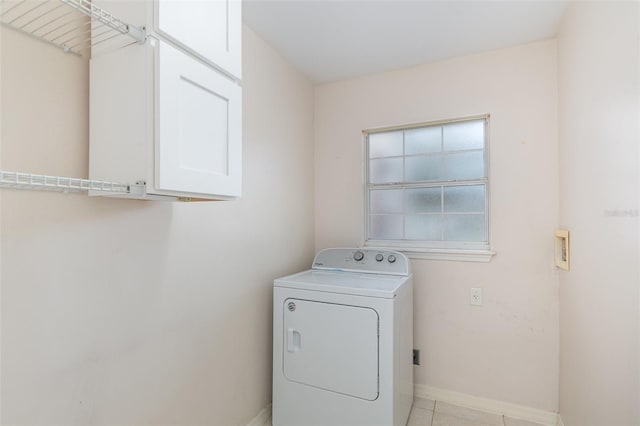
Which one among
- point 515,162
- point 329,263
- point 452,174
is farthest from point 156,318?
point 515,162

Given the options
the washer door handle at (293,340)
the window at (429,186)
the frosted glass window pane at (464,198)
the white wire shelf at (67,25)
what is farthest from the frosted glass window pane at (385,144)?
the white wire shelf at (67,25)

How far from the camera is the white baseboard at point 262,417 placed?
6.59 ft

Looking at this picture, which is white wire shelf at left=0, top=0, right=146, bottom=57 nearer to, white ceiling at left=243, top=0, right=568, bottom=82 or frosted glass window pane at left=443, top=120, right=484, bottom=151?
white ceiling at left=243, top=0, right=568, bottom=82

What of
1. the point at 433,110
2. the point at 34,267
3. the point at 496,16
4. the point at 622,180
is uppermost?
the point at 496,16

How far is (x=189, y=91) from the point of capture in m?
1.08

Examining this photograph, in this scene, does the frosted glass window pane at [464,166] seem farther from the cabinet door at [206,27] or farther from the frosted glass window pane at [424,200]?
the cabinet door at [206,27]

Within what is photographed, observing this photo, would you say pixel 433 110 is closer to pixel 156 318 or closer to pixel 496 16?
pixel 496 16

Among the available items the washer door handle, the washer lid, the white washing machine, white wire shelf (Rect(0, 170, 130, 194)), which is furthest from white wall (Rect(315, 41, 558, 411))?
white wire shelf (Rect(0, 170, 130, 194))

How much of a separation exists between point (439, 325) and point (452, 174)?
1078 mm

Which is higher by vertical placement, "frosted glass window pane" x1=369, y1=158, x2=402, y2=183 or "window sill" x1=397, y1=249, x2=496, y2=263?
"frosted glass window pane" x1=369, y1=158, x2=402, y2=183

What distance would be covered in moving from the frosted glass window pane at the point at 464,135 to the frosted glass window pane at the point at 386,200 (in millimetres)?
488

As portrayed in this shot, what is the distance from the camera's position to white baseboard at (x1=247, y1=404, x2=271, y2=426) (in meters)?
2.01

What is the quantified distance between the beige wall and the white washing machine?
859 mm

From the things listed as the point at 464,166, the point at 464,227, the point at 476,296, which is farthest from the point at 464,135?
the point at 476,296
